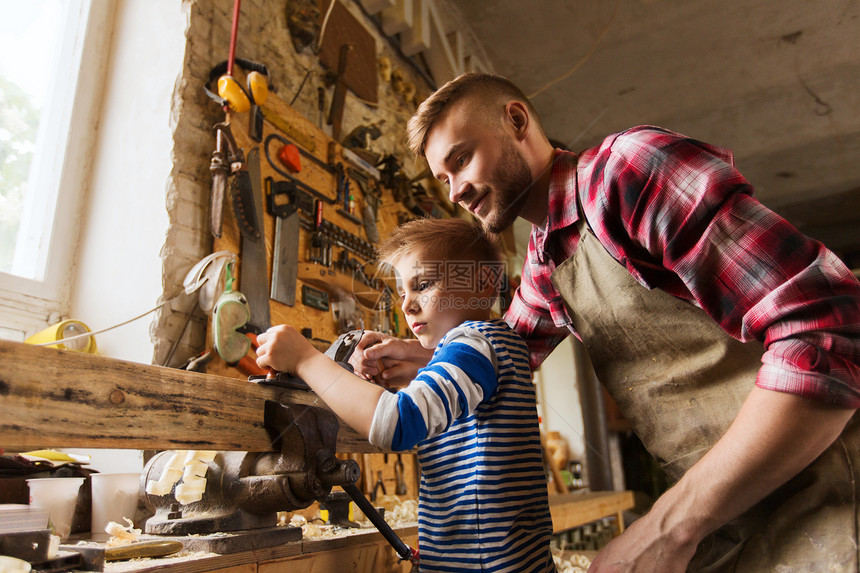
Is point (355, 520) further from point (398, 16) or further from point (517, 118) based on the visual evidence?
point (398, 16)

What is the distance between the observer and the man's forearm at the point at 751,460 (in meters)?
0.78

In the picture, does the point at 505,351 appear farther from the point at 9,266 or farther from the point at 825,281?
the point at 9,266

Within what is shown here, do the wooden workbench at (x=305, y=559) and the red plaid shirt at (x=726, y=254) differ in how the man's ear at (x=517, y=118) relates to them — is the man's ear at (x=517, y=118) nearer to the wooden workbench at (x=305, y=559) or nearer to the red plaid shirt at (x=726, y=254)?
the red plaid shirt at (x=726, y=254)

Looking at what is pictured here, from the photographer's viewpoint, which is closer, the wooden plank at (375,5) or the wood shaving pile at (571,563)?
the wood shaving pile at (571,563)

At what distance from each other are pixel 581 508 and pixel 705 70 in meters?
3.23

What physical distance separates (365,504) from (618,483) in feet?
18.6

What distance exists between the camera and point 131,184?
6.28 ft

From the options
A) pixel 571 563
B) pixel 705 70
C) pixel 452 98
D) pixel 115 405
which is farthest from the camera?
pixel 705 70

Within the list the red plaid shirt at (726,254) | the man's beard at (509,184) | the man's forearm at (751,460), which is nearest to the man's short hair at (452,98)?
the man's beard at (509,184)

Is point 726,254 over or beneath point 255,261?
beneath

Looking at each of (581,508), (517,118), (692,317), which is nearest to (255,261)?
(517,118)

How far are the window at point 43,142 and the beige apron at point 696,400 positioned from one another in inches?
65.3

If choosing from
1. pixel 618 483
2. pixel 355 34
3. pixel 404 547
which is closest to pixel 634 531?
pixel 404 547

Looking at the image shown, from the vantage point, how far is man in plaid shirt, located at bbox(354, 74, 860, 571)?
2.60 feet
